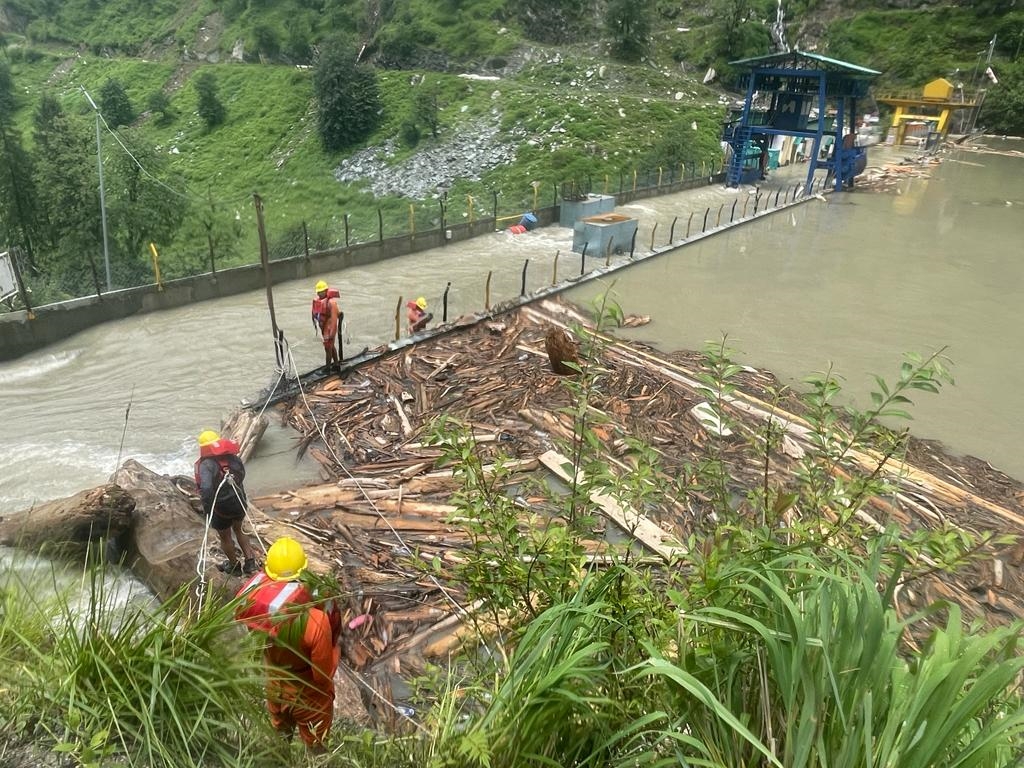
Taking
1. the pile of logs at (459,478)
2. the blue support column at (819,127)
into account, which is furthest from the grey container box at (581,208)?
the blue support column at (819,127)

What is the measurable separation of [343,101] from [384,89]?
288 inches

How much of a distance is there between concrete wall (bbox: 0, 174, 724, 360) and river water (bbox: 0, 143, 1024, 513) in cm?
29

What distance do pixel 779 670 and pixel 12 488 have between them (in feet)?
33.8

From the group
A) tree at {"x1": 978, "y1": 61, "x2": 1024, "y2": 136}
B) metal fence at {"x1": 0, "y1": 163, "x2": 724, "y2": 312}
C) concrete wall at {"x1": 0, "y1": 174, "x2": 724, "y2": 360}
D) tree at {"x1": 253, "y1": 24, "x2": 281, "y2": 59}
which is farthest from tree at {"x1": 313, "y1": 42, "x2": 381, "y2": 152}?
tree at {"x1": 978, "y1": 61, "x2": 1024, "y2": 136}

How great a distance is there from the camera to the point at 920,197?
35.2 meters

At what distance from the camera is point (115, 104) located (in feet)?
196

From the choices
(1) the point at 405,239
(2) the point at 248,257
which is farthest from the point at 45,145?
(1) the point at 405,239

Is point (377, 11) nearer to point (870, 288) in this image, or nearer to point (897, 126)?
point (897, 126)

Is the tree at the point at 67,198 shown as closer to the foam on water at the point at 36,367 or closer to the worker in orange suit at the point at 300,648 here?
the foam on water at the point at 36,367

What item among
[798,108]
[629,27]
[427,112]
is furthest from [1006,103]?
[427,112]

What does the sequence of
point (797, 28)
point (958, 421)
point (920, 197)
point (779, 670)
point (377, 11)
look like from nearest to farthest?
point (779, 670) → point (958, 421) → point (920, 197) → point (377, 11) → point (797, 28)

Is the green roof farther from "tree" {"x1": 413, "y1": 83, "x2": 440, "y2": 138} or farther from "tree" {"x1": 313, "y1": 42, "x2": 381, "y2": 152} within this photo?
"tree" {"x1": 313, "y1": 42, "x2": 381, "y2": 152}

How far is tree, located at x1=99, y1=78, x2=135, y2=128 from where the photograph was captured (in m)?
59.4

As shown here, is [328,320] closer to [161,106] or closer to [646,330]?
[646,330]
